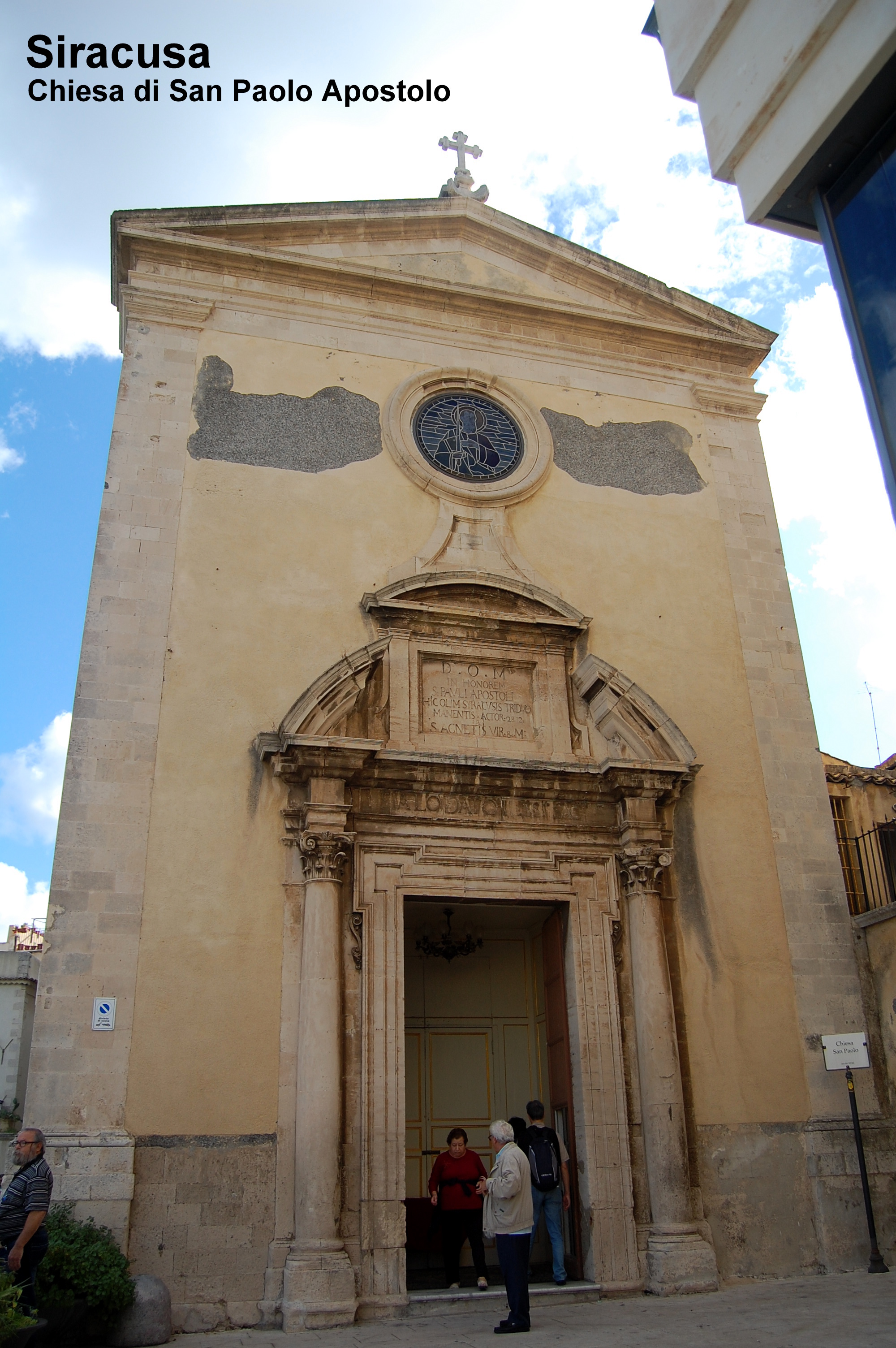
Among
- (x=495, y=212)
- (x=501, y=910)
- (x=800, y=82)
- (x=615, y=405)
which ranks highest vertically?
(x=495, y=212)

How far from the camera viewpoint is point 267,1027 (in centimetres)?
841

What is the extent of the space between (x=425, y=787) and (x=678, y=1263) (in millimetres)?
4208

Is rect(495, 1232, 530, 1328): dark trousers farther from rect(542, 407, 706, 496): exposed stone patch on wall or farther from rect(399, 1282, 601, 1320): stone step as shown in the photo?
rect(542, 407, 706, 496): exposed stone patch on wall

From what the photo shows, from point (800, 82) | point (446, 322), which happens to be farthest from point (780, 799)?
point (800, 82)

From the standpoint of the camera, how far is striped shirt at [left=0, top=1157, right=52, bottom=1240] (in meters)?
5.92

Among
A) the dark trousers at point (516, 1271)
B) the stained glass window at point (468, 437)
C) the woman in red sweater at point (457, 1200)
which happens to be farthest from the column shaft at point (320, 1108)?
the stained glass window at point (468, 437)

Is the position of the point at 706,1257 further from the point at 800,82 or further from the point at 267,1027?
the point at 800,82

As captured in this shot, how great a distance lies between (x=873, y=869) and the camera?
38.7 feet

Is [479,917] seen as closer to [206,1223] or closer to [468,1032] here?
[468,1032]

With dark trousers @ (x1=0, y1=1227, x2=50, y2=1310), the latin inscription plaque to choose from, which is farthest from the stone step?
the latin inscription plaque

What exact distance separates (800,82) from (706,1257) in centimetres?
816

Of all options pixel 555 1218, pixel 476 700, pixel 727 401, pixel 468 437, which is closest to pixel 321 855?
pixel 476 700

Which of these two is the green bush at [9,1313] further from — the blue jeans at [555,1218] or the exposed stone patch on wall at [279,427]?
Result: the exposed stone patch on wall at [279,427]

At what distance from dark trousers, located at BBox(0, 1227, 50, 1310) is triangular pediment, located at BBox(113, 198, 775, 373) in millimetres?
8524
